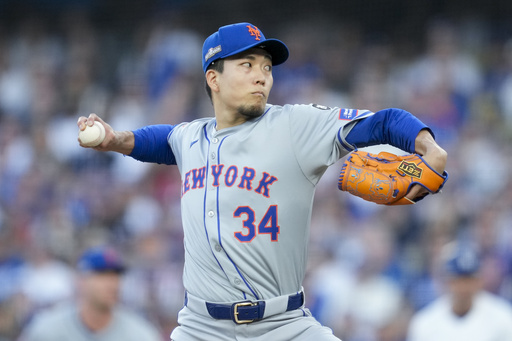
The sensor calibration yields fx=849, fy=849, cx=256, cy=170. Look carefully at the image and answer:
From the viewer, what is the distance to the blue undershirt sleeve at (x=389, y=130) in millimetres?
3230

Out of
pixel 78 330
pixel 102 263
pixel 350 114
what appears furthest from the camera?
pixel 102 263

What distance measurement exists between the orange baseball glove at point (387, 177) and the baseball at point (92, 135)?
1106mm

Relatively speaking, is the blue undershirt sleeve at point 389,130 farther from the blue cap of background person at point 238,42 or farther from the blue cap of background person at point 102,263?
the blue cap of background person at point 102,263

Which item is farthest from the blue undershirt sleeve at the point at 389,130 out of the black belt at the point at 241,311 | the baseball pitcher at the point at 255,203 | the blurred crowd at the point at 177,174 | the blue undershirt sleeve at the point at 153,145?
the blurred crowd at the point at 177,174

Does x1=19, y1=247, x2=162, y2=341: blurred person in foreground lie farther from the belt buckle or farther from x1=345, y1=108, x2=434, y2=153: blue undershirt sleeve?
x1=345, y1=108, x2=434, y2=153: blue undershirt sleeve

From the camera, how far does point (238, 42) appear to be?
3.68 metres

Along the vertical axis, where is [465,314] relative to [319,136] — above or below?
below

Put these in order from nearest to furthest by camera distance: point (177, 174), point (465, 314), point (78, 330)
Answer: point (78, 330) → point (465, 314) → point (177, 174)

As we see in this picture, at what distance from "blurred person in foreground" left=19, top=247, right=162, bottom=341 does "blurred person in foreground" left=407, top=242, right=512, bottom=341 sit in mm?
1993

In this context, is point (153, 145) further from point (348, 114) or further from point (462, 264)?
point (462, 264)

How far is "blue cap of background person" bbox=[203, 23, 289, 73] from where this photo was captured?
145 inches

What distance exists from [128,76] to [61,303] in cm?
429

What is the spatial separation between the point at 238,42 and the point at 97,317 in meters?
2.22

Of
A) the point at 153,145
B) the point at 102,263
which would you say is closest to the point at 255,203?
the point at 153,145
